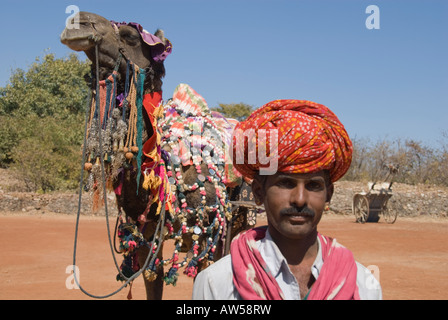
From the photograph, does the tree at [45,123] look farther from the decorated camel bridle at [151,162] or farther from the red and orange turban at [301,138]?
the red and orange turban at [301,138]

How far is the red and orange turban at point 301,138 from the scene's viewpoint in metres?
1.96

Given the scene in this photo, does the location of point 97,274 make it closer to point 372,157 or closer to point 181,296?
point 181,296

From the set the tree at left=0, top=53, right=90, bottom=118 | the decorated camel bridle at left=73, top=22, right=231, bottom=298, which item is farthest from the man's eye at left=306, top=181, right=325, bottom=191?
the tree at left=0, top=53, right=90, bottom=118

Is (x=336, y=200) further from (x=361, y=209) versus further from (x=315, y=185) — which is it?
(x=315, y=185)

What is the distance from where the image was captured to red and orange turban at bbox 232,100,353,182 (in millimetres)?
1960

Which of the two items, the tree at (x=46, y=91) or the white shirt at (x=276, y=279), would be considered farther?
the tree at (x=46, y=91)

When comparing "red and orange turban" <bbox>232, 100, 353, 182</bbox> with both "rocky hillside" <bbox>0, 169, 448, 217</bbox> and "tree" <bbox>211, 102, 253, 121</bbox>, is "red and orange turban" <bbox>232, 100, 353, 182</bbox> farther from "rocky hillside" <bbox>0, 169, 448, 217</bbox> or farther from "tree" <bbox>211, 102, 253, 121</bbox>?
"tree" <bbox>211, 102, 253, 121</bbox>

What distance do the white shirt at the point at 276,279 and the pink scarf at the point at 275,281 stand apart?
0.04 metres

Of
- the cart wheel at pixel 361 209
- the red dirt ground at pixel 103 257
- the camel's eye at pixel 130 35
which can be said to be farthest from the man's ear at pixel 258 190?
the cart wheel at pixel 361 209

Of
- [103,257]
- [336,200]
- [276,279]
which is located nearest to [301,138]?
[276,279]

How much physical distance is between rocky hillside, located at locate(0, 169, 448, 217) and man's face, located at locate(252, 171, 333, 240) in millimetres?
17016

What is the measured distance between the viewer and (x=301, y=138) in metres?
1.95

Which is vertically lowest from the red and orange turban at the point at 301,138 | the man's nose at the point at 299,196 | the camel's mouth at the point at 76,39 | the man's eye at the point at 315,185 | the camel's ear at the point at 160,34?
the man's nose at the point at 299,196
